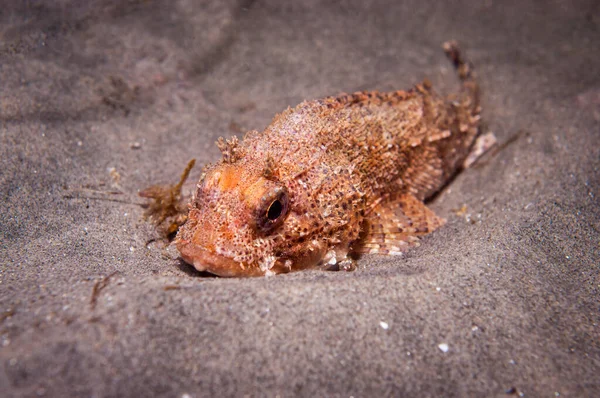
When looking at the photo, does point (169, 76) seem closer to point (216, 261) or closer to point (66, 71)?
point (66, 71)

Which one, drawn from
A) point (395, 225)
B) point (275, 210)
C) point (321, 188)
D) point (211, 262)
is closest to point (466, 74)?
point (395, 225)

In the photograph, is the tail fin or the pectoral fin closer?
the pectoral fin

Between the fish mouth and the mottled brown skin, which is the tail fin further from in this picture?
the fish mouth

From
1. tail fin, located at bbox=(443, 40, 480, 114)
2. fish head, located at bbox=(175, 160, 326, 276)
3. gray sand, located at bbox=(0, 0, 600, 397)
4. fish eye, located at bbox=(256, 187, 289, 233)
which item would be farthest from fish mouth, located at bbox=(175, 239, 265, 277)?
tail fin, located at bbox=(443, 40, 480, 114)

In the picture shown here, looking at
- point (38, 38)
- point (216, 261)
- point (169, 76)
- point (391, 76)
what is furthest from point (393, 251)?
point (38, 38)

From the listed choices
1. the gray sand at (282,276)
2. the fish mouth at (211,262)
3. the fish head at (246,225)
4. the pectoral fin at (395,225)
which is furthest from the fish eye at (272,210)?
the pectoral fin at (395,225)

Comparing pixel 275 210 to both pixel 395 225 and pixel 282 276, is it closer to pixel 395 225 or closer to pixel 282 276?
pixel 282 276
